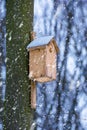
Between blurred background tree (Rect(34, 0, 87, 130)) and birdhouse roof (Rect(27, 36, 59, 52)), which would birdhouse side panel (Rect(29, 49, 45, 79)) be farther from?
blurred background tree (Rect(34, 0, 87, 130))

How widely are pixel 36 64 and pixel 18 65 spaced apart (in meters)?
0.17

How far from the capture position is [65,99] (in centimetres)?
641

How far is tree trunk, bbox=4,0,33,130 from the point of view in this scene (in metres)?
2.42

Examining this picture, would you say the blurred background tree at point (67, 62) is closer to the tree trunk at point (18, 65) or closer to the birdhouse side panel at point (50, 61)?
the birdhouse side panel at point (50, 61)

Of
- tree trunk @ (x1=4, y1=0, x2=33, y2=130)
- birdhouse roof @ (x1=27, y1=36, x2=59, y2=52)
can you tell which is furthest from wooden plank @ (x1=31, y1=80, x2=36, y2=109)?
birdhouse roof @ (x1=27, y1=36, x2=59, y2=52)

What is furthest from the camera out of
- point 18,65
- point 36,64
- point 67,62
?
point 67,62

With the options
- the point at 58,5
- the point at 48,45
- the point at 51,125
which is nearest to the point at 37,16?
the point at 58,5

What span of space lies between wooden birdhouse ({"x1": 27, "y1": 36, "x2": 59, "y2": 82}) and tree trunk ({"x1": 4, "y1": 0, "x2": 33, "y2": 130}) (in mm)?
48

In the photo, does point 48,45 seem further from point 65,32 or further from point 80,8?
point 80,8

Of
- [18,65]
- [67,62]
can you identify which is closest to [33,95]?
[18,65]

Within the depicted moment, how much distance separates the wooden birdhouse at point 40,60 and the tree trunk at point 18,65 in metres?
0.05

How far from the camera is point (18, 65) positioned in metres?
2.50

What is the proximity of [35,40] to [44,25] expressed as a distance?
4.24 meters

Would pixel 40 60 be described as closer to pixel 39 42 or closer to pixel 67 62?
pixel 39 42
